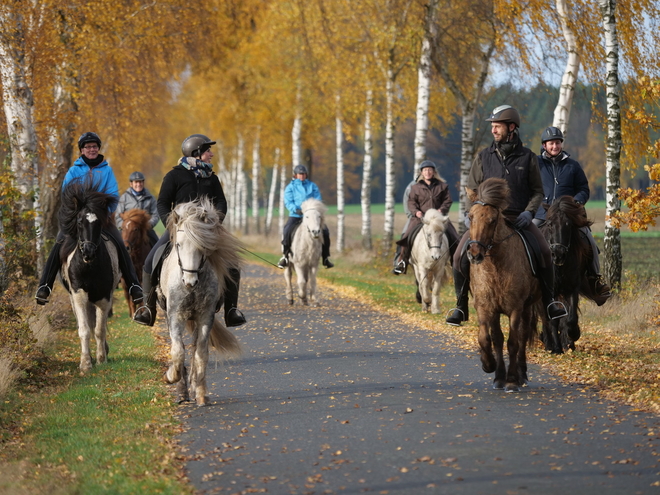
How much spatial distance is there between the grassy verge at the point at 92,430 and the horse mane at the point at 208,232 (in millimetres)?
1572

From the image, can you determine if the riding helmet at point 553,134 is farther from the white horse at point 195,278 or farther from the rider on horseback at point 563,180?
the white horse at point 195,278

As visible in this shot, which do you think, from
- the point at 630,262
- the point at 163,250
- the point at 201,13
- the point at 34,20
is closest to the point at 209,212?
the point at 163,250

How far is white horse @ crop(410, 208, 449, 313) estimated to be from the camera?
16906mm

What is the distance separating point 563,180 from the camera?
1270 centimetres

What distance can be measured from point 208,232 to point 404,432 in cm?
292

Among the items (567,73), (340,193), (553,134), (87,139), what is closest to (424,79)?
(567,73)

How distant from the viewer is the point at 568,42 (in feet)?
58.0

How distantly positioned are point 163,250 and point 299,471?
158 inches

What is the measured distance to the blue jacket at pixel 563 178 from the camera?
41.6 ft

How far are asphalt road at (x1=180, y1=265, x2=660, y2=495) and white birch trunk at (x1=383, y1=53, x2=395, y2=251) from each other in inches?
697

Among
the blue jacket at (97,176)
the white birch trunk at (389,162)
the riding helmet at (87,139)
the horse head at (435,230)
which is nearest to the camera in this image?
the blue jacket at (97,176)

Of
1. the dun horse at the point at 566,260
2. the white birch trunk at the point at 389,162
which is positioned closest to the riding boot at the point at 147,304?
the dun horse at the point at 566,260

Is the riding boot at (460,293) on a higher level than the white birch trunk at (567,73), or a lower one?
lower

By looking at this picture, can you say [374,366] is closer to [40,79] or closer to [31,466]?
[31,466]
